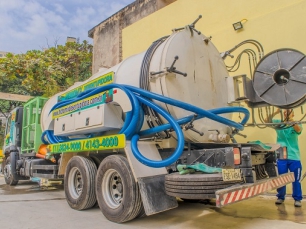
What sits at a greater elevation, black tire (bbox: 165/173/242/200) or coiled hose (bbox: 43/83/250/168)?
coiled hose (bbox: 43/83/250/168)

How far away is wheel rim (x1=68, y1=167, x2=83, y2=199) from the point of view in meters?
4.84

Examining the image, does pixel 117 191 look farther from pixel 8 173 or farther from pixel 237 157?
pixel 8 173

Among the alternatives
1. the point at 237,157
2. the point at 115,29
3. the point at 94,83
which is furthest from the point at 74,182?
the point at 115,29

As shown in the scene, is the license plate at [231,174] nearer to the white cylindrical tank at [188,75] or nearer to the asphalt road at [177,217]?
the asphalt road at [177,217]

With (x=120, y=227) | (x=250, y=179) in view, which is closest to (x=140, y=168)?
(x=120, y=227)

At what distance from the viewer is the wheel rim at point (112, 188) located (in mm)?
3994

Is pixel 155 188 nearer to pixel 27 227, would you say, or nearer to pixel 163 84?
pixel 163 84

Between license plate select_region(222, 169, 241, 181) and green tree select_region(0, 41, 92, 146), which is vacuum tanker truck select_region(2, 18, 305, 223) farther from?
green tree select_region(0, 41, 92, 146)

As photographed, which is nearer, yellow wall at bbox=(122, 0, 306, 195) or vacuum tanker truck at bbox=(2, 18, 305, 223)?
vacuum tanker truck at bbox=(2, 18, 305, 223)

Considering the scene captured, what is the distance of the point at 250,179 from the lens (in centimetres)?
326

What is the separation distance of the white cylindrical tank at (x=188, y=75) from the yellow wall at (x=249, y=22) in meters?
2.15

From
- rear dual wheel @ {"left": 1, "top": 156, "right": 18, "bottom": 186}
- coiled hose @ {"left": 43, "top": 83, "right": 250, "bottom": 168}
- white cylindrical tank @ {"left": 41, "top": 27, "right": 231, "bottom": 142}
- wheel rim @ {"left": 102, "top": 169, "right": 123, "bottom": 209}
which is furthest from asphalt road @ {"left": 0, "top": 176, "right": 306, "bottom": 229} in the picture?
rear dual wheel @ {"left": 1, "top": 156, "right": 18, "bottom": 186}

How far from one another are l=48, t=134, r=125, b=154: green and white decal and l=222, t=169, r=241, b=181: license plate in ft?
4.65

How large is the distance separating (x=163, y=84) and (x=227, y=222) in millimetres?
Result: 2069
